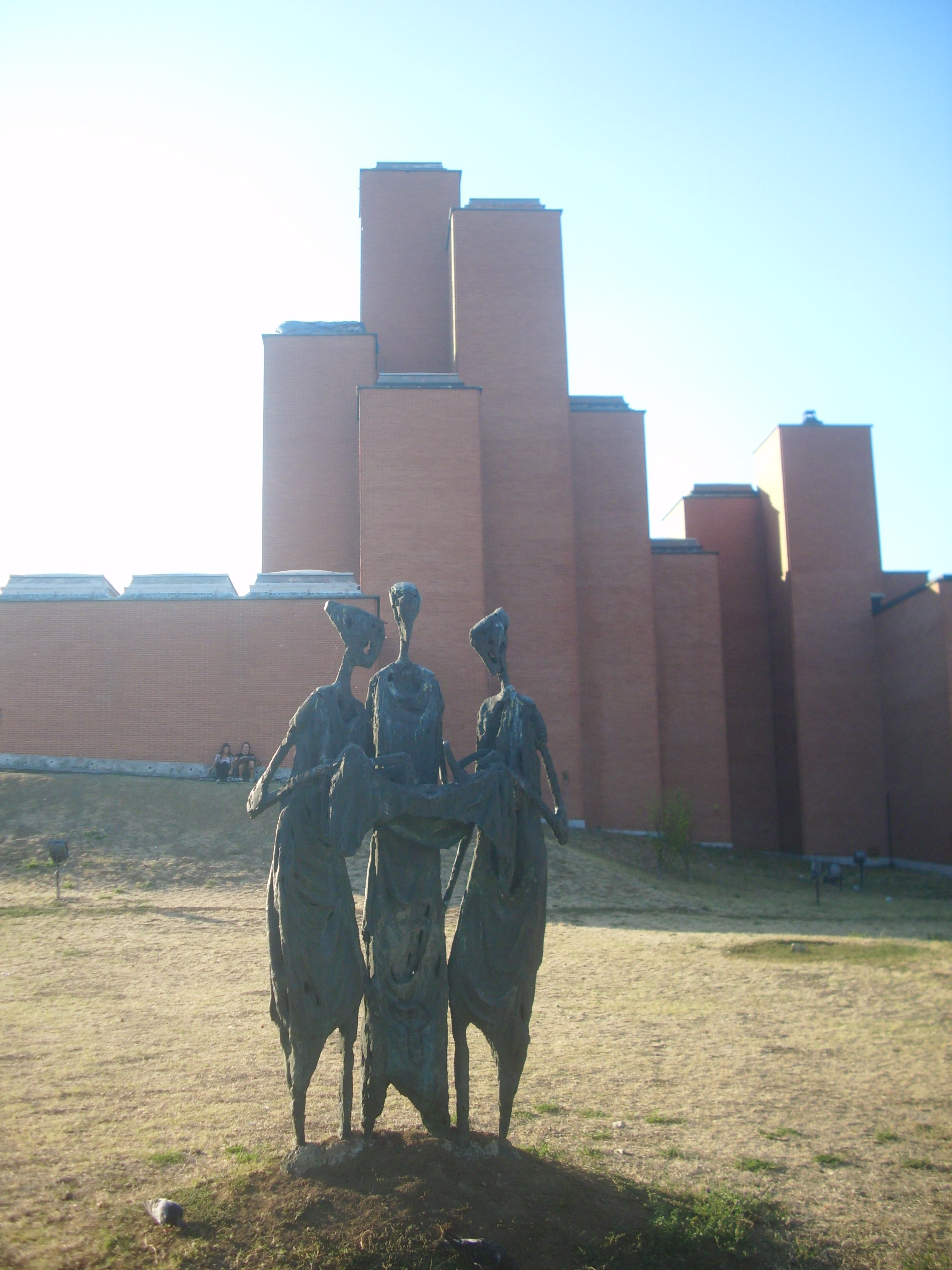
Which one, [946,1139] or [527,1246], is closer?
[527,1246]

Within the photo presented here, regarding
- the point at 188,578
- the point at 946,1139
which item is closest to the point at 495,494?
the point at 188,578

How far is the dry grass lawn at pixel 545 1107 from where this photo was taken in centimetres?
467

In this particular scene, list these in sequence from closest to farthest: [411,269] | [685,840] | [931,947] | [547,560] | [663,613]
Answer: [931,947], [685,840], [547,560], [663,613], [411,269]

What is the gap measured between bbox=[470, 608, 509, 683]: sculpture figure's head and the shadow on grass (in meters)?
2.60

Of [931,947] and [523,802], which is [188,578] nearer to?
[931,947]

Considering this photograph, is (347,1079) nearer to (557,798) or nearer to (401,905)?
(401,905)

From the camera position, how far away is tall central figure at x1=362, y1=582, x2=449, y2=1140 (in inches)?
205

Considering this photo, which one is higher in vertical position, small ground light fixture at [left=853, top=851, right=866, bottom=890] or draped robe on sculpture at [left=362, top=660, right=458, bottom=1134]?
draped robe on sculpture at [left=362, top=660, right=458, bottom=1134]

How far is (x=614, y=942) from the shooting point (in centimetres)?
1345

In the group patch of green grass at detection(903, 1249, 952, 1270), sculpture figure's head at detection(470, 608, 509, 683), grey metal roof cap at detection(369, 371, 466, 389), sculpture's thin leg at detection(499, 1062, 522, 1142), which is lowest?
patch of green grass at detection(903, 1249, 952, 1270)

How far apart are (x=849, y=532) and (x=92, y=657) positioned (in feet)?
66.2

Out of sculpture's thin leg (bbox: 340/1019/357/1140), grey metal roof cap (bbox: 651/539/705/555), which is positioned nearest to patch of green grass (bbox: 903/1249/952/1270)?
sculpture's thin leg (bbox: 340/1019/357/1140)

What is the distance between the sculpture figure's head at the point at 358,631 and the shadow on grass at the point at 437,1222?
2618 mm

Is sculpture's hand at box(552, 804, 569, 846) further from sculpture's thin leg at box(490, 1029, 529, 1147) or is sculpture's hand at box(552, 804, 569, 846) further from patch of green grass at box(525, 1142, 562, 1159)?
patch of green grass at box(525, 1142, 562, 1159)
